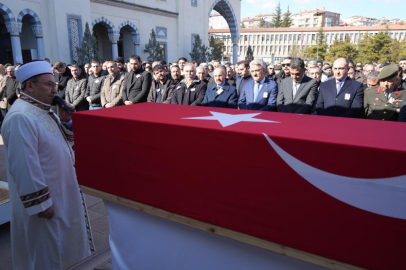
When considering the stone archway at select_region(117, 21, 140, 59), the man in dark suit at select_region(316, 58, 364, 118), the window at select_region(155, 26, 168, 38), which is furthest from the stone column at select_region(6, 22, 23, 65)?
the man in dark suit at select_region(316, 58, 364, 118)

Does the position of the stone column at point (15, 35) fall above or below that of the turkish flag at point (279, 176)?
above

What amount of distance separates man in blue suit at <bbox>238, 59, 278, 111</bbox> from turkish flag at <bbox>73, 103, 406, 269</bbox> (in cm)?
233

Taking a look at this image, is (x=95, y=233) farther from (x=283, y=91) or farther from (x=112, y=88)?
(x=112, y=88)

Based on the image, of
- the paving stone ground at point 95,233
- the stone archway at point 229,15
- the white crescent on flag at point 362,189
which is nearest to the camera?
the white crescent on flag at point 362,189

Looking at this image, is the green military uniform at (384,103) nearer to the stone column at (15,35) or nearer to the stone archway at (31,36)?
the stone column at (15,35)

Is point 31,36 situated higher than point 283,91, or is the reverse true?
point 31,36

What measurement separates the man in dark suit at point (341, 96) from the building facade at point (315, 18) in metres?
88.0

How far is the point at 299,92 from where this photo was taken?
3.79 metres

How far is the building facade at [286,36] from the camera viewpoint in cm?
4959

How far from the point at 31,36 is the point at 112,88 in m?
13.9

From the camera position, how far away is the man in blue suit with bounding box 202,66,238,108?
400 centimetres

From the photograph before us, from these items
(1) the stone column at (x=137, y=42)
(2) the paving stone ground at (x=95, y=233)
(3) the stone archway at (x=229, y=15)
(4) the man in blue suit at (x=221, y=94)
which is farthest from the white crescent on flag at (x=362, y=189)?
(3) the stone archway at (x=229, y=15)

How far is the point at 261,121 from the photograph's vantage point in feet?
4.75

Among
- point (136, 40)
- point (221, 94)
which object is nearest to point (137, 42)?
point (136, 40)
